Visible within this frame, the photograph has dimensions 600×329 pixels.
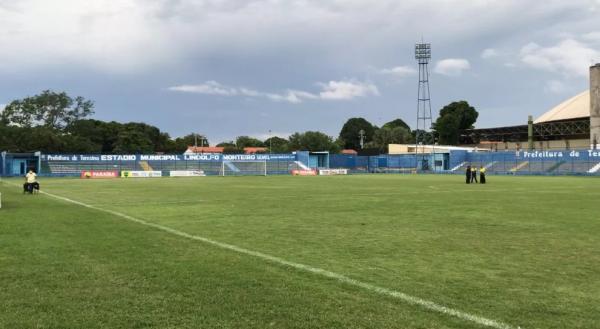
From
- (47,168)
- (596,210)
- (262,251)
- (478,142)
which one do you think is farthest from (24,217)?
(478,142)

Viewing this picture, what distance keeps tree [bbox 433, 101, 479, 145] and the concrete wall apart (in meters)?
38.7

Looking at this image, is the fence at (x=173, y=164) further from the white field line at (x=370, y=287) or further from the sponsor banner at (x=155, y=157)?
the white field line at (x=370, y=287)

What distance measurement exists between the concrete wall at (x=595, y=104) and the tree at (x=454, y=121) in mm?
38742

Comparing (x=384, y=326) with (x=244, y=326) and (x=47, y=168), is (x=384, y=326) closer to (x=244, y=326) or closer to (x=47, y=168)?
(x=244, y=326)

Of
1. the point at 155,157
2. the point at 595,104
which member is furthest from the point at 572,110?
the point at 155,157

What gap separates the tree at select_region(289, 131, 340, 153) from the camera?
134 meters

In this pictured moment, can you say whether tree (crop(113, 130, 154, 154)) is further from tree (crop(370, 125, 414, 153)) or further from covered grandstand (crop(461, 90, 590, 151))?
covered grandstand (crop(461, 90, 590, 151))

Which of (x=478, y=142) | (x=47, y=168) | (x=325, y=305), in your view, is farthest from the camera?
(x=478, y=142)

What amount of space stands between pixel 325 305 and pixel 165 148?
154m

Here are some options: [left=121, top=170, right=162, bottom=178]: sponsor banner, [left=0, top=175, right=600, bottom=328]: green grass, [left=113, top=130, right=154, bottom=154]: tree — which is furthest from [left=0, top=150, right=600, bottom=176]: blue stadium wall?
[left=0, top=175, right=600, bottom=328]: green grass

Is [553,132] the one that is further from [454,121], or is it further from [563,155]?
[563,155]

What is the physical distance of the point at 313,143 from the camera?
441 ft

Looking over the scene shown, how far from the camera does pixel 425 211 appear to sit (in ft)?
58.4

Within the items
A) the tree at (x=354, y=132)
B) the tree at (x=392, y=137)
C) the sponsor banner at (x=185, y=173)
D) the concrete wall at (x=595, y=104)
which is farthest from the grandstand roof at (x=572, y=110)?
the tree at (x=354, y=132)
